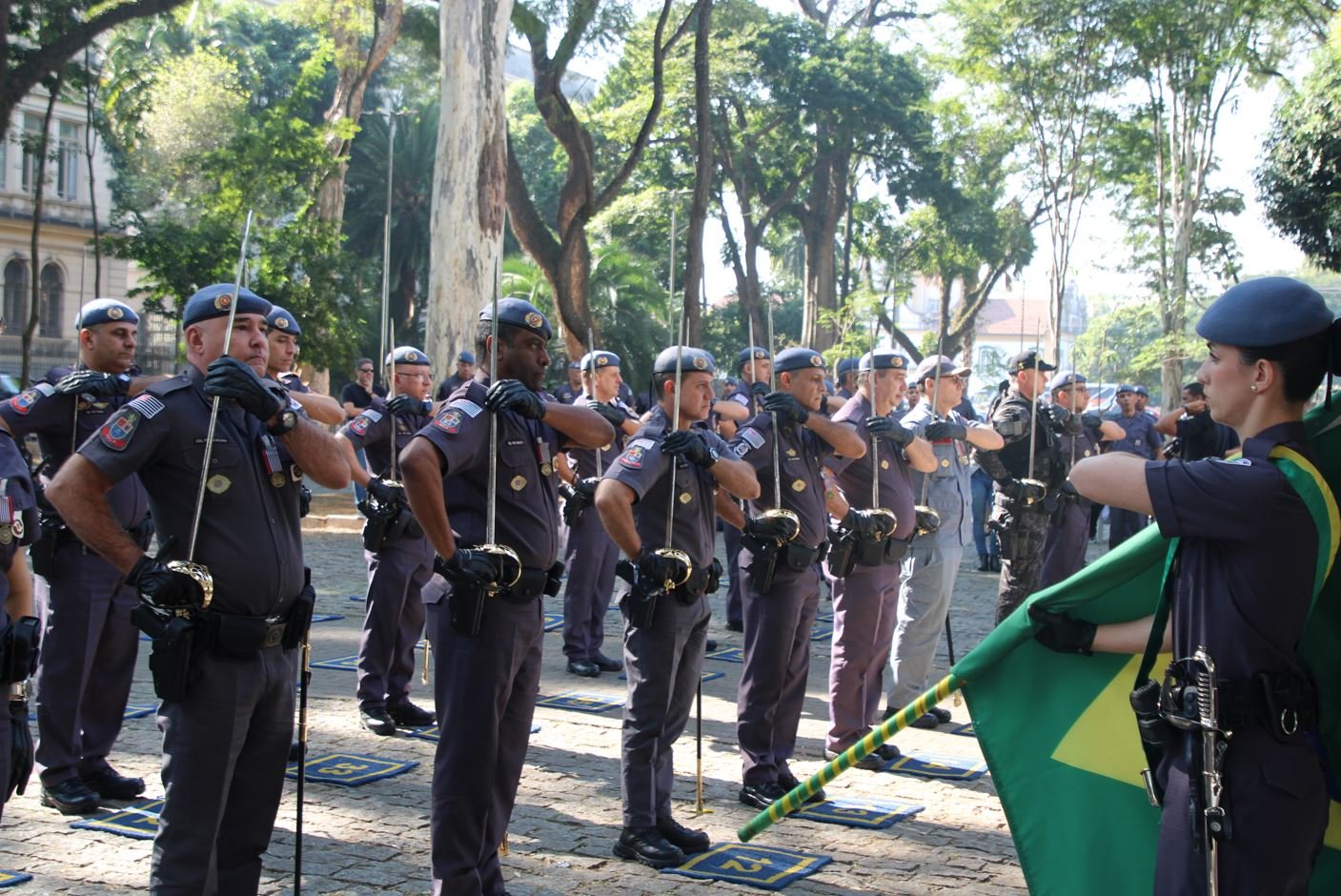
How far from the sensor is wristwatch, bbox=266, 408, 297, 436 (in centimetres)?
452

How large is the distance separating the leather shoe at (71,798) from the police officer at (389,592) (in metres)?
1.95

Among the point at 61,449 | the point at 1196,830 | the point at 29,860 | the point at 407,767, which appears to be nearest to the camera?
the point at 1196,830

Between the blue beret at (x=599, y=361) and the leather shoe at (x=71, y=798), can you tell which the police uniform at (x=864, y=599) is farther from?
the leather shoe at (x=71, y=798)

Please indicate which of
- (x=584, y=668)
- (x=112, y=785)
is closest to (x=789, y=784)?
(x=112, y=785)

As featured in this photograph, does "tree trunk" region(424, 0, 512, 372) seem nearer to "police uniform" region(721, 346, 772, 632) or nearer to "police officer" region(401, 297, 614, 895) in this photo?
"police uniform" region(721, 346, 772, 632)

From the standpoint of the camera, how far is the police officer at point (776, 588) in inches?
274

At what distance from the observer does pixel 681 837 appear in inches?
235

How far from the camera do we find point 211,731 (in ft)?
14.1

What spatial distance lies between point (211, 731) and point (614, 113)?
1075 inches

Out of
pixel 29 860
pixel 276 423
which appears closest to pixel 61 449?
pixel 29 860

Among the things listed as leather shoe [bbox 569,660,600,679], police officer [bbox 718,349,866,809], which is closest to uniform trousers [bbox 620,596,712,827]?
police officer [bbox 718,349,866,809]

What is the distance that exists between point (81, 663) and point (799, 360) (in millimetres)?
3866

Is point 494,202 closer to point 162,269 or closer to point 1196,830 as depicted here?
point 162,269

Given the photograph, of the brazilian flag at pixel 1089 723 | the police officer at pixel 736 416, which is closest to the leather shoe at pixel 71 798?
the brazilian flag at pixel 1089 723
